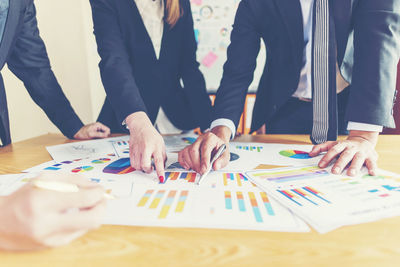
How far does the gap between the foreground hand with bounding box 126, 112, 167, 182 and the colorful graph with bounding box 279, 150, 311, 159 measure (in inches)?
14.3

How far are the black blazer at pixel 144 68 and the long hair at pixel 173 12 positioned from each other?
0.02 meters

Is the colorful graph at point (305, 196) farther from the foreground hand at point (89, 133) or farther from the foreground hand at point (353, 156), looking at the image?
the foreground hand at point (89, 133)

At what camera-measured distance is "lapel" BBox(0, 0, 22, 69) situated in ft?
2.88

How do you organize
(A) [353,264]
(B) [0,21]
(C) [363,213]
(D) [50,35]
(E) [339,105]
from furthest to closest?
(D) [50,35]
(E) [339,105]
(B) [0,21]
(C) [363,213]
(A) [353,264]

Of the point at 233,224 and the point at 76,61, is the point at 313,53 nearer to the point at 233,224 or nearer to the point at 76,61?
the point at 233,224

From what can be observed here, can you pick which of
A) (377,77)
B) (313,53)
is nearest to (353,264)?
(377,77)

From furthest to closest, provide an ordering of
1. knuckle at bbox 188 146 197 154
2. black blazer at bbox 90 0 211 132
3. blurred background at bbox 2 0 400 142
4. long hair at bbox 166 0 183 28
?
blurred background at bbox 2 0 400 142
long hair at bbox 166 0 183 28
black blazer at bbox 90 0 211 132
knuckle at bbox 188 146 197 154

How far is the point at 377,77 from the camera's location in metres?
0.75

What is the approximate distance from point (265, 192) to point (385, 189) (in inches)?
9.0

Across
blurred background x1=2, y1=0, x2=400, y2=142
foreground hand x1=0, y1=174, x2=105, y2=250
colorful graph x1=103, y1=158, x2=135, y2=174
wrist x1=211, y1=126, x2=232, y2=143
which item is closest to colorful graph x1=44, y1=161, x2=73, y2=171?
colorful graph x1=103, y1=158, x2=135, y2=174

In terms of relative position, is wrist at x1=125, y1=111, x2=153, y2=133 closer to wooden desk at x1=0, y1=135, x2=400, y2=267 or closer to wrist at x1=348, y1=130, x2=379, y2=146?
wooden desk at x1=0, y1=135, x2=400, y2=267

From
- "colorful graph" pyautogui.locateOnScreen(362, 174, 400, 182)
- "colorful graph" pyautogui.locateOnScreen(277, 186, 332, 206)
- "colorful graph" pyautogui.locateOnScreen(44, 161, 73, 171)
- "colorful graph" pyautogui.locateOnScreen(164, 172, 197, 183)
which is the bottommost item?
"colorful graph" pyautogui.locateOnScreen(362, 174, 400, 182)

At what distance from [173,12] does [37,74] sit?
0.62m

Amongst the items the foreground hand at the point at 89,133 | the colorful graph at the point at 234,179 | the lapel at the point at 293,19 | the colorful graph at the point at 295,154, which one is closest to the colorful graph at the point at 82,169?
the colorful graph at the point at 234,179
